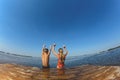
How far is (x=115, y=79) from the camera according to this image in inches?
350

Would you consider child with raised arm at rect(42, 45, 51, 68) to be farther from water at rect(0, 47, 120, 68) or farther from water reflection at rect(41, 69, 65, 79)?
water at rect(0, 47, 120, 68)

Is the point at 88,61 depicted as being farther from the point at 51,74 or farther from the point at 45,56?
the point at 51,74

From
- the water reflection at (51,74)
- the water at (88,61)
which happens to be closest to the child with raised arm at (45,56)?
the water reflection at (51,74)

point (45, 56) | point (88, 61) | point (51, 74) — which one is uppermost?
point (88, 61)

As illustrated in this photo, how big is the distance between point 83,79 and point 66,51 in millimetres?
8033

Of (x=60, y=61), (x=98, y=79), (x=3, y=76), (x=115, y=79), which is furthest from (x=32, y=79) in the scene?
(x=60, y=61)

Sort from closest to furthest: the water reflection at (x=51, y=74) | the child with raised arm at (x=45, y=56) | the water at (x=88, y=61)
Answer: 1. the water reflection at (x=51, y=74)
2. the child with raised arm at (x=45, y=56)
3. the water at (x=88, y=61)

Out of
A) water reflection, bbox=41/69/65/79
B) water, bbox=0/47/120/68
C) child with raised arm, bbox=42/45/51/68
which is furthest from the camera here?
water, bbox=0/47/120/68

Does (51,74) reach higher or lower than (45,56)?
lower

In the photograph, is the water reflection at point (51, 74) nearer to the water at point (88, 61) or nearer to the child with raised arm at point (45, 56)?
the child with raised arm at point (45, 56)

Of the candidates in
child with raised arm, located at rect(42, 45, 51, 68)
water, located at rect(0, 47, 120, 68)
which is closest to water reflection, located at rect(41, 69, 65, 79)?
child with raised arm, located at rect(42, 45, 51, 68)

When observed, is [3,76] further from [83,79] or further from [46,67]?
[46,67]

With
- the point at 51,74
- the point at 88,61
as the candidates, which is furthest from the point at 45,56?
the point at 88,61

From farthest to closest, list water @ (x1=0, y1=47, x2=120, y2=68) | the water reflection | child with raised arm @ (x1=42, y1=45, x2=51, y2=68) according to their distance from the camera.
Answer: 1. water @ (x1=0, y1=47, x2=120, y2=68)
2. child with raised arm @ (x1=42, y1=45, x2=51, y2=68)
3. the water reflection
